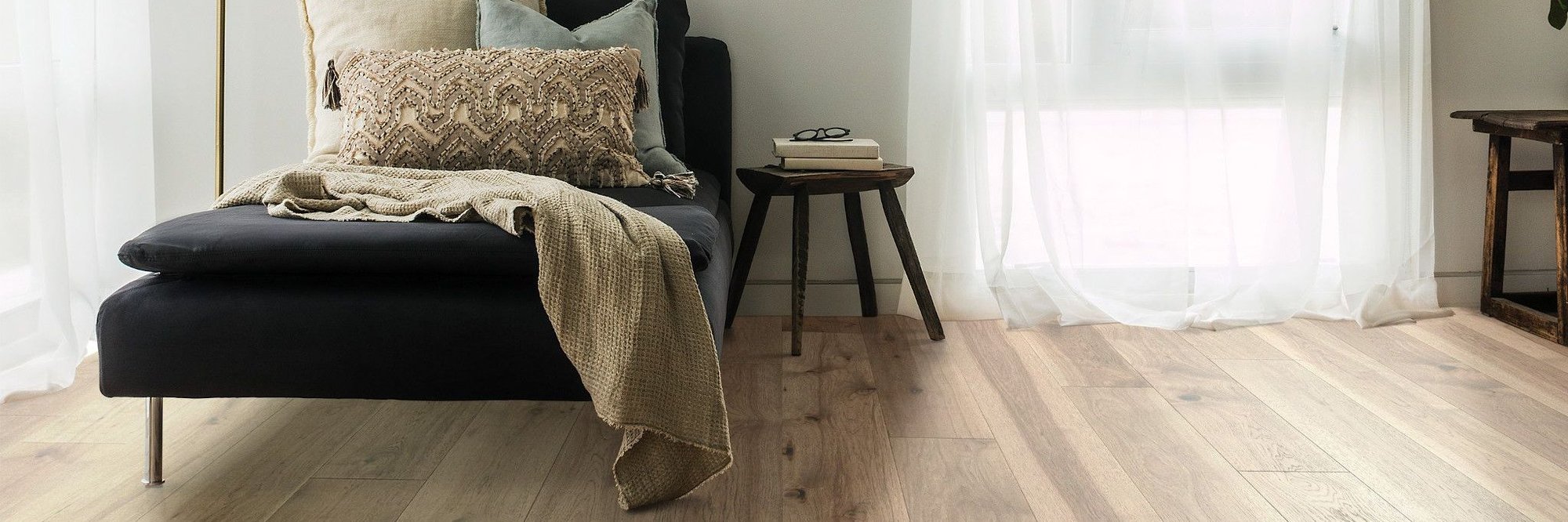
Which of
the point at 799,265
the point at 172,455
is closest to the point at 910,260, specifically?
the point at 799,265

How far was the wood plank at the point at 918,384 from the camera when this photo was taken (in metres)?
2.12

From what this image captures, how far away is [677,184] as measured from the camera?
234cm

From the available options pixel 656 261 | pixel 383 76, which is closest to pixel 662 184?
pixel 383 76

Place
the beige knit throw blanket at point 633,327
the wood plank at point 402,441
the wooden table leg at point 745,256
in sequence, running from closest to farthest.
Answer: the beige knit throw blanket at point 633,327
the wood plank at point 402,441
the wooden table leg at point 745,256

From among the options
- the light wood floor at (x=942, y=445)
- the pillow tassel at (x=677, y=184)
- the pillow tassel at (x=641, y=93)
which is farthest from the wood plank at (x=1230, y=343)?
the pillow tassel at (x=641, y=93)

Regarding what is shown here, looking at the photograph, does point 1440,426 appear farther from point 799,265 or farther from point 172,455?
point 172,455

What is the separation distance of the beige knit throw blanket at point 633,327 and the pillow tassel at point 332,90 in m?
0.89

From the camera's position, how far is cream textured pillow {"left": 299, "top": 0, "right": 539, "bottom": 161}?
247cm

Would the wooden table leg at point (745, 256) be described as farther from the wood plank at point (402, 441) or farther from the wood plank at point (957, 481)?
the wood plank at point (957, 481)

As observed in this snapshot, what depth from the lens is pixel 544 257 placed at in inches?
63.7

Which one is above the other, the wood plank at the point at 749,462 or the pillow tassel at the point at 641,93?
the pillow tassel at the point at 641,93

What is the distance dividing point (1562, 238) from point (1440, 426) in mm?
1014

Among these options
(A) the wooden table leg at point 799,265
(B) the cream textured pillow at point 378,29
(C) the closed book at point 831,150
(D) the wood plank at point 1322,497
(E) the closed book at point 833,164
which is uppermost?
(B) the cream textured pillow at point 378,29

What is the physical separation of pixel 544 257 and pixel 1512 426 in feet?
5.87
